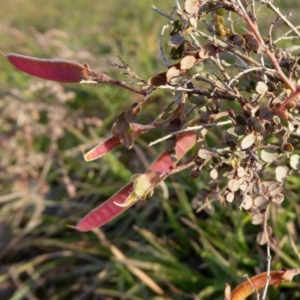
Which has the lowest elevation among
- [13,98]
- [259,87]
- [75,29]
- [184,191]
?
[75,29]

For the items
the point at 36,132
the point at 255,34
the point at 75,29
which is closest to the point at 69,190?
the point at 36,132

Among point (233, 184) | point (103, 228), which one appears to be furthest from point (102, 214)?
point (103, 228)

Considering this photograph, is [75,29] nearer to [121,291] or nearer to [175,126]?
[121,291]

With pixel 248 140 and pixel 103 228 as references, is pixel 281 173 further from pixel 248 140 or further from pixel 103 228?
pixel 103 228

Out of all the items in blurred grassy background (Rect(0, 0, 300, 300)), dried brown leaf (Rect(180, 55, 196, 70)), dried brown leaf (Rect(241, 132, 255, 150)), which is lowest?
blurred grassy background (Rect(0, 0, 300, 300))

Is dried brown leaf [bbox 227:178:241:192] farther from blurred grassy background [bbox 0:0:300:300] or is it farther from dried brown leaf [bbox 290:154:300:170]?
blurred grassy background [bbox 0:0:300:300]

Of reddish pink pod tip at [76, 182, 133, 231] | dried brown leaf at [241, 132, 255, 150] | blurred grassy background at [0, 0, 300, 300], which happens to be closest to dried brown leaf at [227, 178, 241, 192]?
dried brown leaf at [241, 132, 255, 150]
